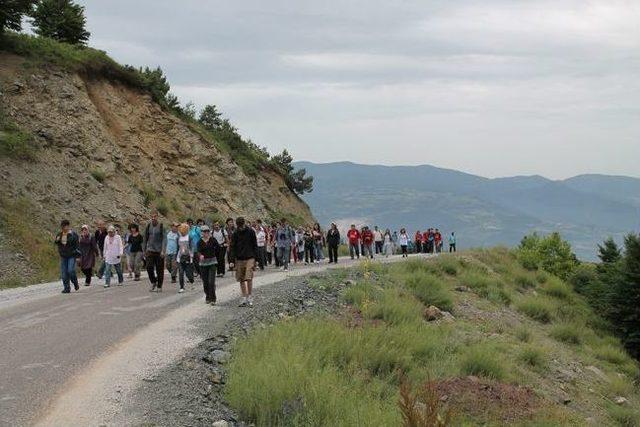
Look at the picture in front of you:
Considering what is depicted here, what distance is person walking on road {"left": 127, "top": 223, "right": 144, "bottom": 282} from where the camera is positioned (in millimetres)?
20719

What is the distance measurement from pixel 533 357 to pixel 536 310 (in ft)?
29.1

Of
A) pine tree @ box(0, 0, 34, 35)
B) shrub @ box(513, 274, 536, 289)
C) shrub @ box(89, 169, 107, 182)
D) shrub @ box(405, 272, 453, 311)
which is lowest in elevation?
→ shrub @ box(513, 274, 536, 289)

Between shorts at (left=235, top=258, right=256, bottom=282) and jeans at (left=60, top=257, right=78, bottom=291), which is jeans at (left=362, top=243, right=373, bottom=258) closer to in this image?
jeans at (left=60, top=257, right=78, bottom=291)

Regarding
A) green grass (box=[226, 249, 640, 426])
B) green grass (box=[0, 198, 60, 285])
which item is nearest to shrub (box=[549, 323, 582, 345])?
green grass (box=[226, 249, 640, 426])

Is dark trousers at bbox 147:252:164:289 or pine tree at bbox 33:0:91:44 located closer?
dark trousers at bbox 147:252:164:289

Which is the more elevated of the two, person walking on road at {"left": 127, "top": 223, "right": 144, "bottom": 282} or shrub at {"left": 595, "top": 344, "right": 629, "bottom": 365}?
person walking on road at {"left": 127, "top": 223, "right": 144, "bottom": 282}

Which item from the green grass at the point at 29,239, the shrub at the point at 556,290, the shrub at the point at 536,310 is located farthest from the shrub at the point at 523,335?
the green grass at the point at 29,239

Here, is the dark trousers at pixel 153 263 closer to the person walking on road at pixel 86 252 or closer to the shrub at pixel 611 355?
the person walking on road at pixel 86 252

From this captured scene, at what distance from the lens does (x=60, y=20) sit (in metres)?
36.2

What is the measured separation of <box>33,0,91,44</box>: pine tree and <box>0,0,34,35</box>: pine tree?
4230mm

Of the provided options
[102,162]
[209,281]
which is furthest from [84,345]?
[102,162]

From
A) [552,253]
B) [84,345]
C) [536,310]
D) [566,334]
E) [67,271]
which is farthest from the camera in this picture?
[552,253]

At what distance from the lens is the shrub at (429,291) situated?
2014 centimetres

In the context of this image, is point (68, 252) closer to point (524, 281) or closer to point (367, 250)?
point (367, 250)
